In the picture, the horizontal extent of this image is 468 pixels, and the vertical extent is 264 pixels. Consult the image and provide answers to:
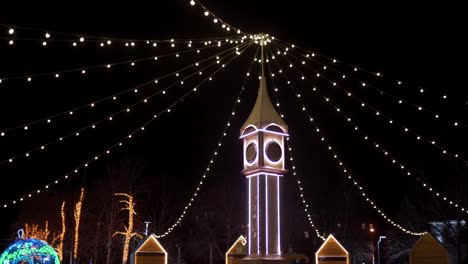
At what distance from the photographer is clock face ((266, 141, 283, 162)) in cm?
1686

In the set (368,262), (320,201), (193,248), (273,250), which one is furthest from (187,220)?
(273,250)

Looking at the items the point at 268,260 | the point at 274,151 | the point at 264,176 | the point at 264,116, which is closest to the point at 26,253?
the point at 268,260

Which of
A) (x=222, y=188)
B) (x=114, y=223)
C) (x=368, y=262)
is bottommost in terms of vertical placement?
(x=368, y=262)

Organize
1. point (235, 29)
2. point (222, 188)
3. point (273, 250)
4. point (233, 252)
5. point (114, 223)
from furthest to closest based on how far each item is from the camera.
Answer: point (222, 188) < point (114, 223) < point (233, 252) < point (273, 250) < point (235, 29)

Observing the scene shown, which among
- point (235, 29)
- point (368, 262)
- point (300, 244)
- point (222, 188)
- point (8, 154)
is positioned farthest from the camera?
point (368, 262)

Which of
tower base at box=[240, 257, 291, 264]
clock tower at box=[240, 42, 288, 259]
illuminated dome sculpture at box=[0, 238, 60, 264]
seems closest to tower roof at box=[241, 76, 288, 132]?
clock tower at box=[240, 42, 288, 259]

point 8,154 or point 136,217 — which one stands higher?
point 8,154

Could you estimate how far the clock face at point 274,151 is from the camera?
16.9 m

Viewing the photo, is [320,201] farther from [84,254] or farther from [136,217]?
[84,254]

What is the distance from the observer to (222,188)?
3744cm

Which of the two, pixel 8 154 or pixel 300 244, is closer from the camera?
pixel 8 154

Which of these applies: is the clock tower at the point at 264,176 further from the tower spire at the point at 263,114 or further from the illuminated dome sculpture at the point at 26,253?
the illuminated dome sculpture at the point at 26,253

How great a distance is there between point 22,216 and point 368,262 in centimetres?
2743

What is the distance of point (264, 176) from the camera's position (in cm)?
1652
